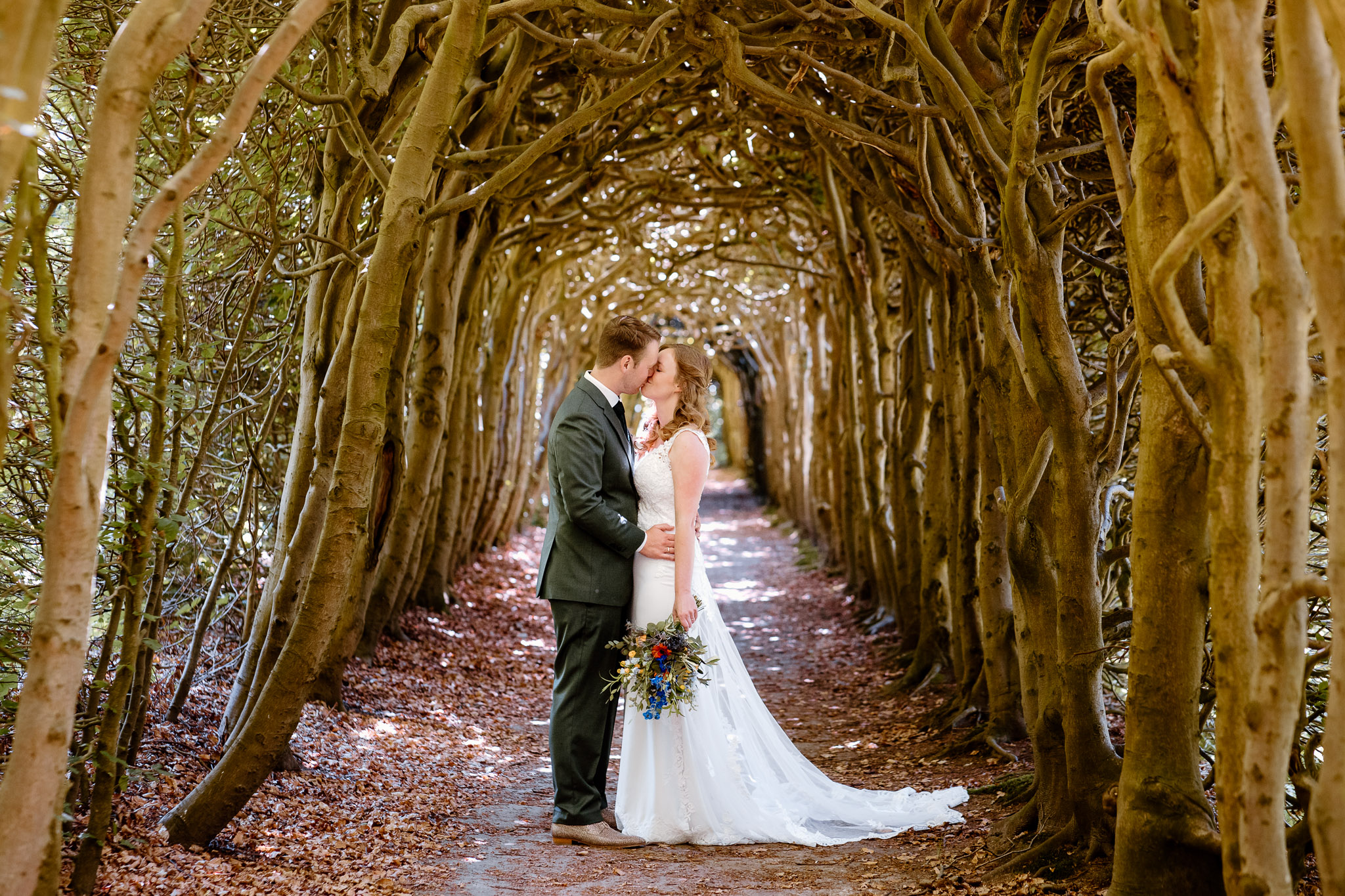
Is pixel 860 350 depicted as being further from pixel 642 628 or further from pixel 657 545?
pixel 642 628

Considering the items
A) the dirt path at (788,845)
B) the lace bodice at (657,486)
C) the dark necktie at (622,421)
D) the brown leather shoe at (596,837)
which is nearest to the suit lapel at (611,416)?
the dark necktie at (622,421)

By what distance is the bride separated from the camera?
450 cm

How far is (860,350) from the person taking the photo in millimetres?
10273

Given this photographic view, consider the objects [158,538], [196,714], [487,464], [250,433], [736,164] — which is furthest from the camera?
[487,464]

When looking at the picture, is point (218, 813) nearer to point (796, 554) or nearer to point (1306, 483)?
point (1306, 483)

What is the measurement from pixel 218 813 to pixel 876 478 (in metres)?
7.37

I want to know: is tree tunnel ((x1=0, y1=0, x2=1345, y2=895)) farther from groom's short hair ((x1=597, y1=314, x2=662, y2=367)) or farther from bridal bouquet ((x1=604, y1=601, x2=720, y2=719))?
bridal bouquet ((x1=604, y1=601, x2=720, y2=719))

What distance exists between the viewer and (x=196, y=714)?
17.7 feet

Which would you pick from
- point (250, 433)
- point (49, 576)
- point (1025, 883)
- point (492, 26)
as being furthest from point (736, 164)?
point (49, 576)

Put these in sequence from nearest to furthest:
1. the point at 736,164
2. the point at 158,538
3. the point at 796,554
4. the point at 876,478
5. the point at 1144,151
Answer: the point at 1144,151
the point at 158,538
the point at 876,478
the point at 736,164
the point at 796,554

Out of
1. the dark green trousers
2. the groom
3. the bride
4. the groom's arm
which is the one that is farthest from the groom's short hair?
the dark green trousers

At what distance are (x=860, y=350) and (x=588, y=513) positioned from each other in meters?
6.31

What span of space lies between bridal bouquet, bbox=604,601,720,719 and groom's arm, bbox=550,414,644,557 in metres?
0.38

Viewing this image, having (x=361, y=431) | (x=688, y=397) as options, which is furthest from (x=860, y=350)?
(x=361, y=431)
